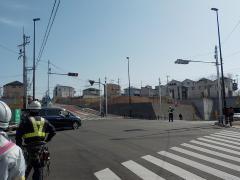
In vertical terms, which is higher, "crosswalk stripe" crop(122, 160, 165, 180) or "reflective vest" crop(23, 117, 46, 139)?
"reflective vest" crop(23, 117, 46, 139)

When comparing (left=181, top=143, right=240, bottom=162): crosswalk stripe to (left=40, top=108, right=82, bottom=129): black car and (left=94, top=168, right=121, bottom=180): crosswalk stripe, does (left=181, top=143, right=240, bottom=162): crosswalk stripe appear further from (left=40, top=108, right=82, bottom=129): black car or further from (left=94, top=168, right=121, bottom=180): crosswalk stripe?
(left=40, top=108, right=82, bottom=129): black car

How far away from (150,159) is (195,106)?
69.3 meters

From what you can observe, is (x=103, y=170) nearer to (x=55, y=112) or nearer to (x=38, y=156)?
(x=38, y=156)


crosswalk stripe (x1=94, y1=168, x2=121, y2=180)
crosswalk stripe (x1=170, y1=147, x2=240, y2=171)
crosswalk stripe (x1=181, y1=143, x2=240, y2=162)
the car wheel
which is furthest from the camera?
the car wheel

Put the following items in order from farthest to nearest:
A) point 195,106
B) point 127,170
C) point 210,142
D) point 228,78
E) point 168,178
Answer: point 228,78
point 195,106
point 210,142
point 127,170
point 168,178

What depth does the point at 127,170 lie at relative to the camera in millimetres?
9586

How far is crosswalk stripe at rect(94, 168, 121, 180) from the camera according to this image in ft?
28.4

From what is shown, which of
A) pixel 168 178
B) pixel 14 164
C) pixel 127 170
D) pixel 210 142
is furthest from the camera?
pixel 210 142

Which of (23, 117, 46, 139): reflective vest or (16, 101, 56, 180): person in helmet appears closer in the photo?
(16, 101, 56, 180): person in helmet

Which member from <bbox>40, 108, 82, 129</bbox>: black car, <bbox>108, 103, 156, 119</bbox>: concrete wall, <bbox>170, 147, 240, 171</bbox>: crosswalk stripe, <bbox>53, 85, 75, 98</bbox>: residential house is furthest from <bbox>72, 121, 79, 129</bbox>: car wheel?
<bbox>53, 85, 75, 98</bbox>: residential house

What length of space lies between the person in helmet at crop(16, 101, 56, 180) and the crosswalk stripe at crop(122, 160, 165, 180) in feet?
10.4

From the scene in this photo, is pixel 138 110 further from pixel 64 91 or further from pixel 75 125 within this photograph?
pixel 64 91

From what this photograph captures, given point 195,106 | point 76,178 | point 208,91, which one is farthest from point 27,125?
point 208,91

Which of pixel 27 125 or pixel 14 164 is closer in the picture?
pixel 14 164
